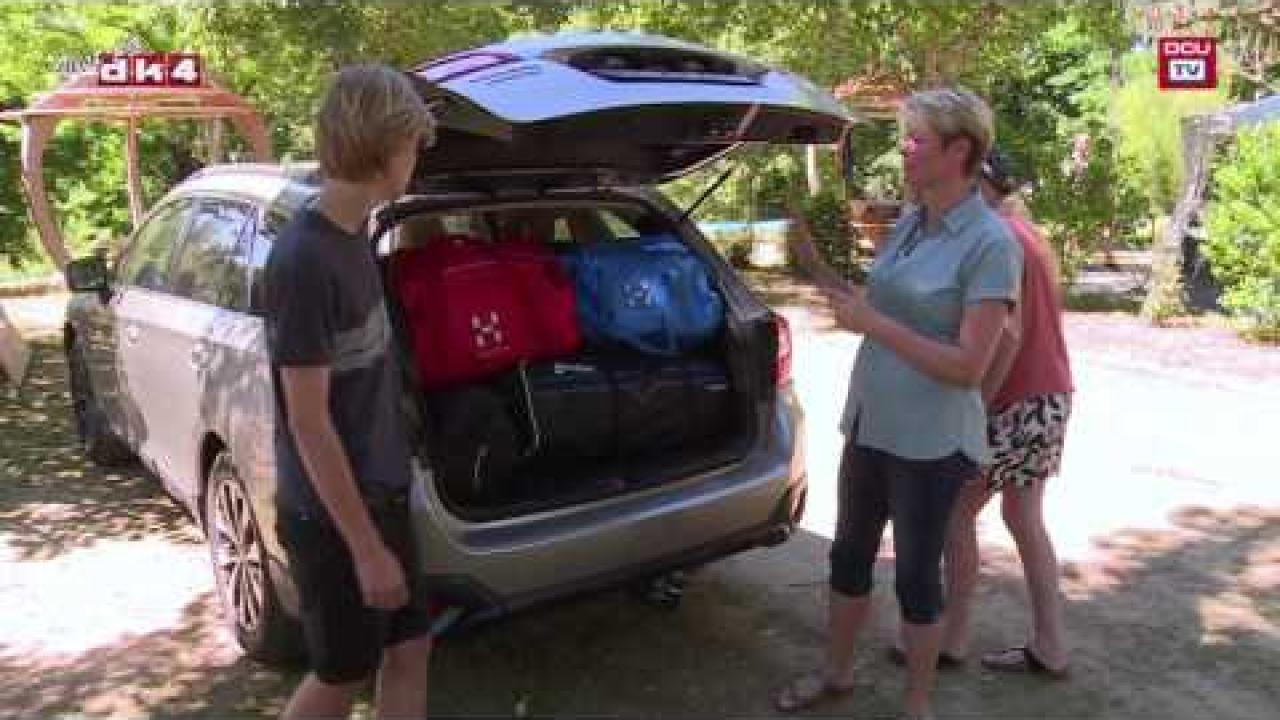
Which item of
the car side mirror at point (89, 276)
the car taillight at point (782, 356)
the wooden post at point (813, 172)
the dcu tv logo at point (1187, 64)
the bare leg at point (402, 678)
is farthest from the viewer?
the wooden post at point (813, 172)

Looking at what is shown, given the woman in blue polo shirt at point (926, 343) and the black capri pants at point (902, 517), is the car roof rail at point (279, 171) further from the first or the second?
the black capri pants at point (902, 517)

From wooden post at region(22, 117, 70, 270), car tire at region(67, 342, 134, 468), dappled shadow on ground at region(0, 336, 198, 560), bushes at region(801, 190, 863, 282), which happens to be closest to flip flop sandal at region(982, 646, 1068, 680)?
dappled shadow on ground at region(0, 336, 198, 560)

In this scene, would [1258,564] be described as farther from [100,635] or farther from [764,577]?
[100,635]

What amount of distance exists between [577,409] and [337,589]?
1.35m

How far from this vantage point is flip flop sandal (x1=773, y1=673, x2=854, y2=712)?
150 inches

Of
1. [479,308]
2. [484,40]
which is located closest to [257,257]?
[479,308]

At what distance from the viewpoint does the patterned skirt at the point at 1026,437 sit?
3877 millimetres

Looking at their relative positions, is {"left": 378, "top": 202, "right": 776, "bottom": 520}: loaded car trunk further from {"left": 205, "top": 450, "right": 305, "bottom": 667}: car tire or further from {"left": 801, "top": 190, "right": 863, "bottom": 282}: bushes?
{"left": 801, "top": 190, "right": 863, "bottom": 282}: bushes

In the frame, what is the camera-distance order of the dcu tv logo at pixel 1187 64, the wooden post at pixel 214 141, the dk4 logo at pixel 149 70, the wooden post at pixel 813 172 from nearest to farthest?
the dk4 logo at pixel 149 70, the dcu tv logo at pixel 1187 64, the wooden post at pixel 813 172, the wooden post at pixel 214 141

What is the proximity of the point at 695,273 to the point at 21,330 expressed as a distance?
33.0 feet

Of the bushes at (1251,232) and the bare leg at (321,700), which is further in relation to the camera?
the bushes at (1251,232)

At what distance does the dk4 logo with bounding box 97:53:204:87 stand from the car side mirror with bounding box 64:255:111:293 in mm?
8356

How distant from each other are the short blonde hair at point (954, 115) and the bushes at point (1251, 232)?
821 cm

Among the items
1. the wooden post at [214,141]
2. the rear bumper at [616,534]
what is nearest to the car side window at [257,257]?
the rear bumper at [616,534]
